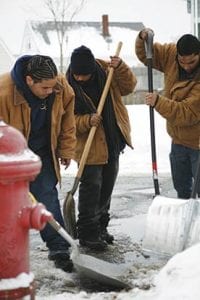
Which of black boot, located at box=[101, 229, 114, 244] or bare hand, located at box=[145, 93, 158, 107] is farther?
black boot, located at box=[101, 229, 114, 244]

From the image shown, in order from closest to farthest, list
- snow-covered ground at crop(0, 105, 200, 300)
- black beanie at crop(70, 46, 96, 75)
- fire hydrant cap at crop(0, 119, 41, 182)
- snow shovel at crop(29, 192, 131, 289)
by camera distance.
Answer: fire hydrant cap at crop(0, 119, 41, 182) → snow-covered ground at crop(0, 105, 200, 300) → snow shovel at crop(29, 192, 131, 289) → black beanie at crop(70, 46, 96, 75)

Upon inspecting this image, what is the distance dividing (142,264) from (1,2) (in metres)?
54.3

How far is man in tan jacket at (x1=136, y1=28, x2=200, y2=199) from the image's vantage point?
5473mm

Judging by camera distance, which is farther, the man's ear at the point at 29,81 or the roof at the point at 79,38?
the roof at the point at 79,38

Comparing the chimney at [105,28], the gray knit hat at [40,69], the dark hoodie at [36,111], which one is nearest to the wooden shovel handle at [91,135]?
the dark hoodie at [36,111]

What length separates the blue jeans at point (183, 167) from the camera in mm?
5752

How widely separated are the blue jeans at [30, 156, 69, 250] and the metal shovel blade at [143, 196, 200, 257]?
714 millimetres

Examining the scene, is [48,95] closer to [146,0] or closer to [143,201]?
[143,201]

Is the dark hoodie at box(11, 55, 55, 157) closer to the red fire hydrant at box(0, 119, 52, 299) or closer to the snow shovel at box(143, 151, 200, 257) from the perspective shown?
the snow shovel at box(143, 151, 200, 257)

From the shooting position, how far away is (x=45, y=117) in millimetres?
4730

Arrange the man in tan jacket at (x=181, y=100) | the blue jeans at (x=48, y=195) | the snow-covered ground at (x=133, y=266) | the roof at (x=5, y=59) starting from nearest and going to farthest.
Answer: the snow-covered ground at (x=133, y=266) < the blue jeans at (x=48, y=195) < the man in tan jacket at (x=181, y=100) < the roof at (x=5, y=59)

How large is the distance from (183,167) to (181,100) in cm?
65

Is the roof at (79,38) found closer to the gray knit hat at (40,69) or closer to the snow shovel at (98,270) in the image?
the gray knit hat at (40,69)

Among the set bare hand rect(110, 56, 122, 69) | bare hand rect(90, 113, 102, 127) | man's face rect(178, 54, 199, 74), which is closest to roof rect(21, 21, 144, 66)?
bare hand rect(110, 56, 122, 69)
